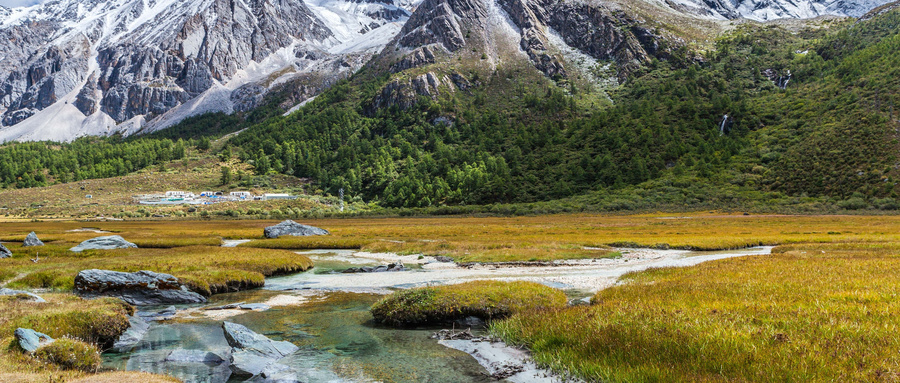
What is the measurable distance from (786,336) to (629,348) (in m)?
3.25

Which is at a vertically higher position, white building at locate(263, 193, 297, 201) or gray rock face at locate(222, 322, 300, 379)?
gray rock face at locate(222, 322, 300, 379)

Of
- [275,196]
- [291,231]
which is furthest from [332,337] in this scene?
[275,196]

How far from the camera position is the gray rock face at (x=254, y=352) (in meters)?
13.0

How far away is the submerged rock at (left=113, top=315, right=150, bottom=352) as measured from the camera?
53.2ft

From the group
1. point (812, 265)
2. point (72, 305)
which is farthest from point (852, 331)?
point (72, 305)

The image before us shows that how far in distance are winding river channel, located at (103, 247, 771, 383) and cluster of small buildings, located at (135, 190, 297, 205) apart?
164 meters

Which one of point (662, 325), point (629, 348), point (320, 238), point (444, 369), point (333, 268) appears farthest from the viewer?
→ point (320, 238)

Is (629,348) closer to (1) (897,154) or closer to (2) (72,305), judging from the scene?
(2) (72,305)

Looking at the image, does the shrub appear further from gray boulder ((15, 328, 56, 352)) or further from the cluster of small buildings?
the cluster of small buildings

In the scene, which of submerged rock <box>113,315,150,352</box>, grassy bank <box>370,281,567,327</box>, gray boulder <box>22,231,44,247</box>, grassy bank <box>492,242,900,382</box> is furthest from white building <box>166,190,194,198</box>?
grassy bank <box>492,242,900,382</box>

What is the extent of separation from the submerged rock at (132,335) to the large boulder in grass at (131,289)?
5.36 m

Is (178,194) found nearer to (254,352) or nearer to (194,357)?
(194,357)

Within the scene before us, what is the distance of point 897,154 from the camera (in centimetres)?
12825

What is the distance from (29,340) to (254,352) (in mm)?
5879
